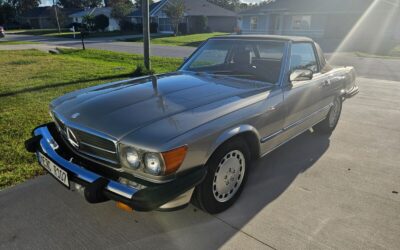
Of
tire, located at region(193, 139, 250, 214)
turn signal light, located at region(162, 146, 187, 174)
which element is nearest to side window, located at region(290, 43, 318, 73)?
tire, located at region(193, 139, 250, 214)

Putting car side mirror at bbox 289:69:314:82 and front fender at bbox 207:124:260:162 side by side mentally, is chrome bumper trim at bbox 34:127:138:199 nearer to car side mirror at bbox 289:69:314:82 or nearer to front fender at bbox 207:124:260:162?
front fender at bbox 207:124:260:162

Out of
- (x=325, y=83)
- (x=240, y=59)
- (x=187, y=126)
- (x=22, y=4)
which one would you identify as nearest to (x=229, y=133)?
(x=187, y=126)

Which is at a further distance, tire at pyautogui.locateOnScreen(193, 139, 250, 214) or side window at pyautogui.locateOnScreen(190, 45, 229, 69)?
side window at pyautogui.locateOnScreen(190, 45, 229, 69)

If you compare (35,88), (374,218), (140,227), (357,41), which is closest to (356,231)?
(374,218)

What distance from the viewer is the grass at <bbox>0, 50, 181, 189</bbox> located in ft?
12.6

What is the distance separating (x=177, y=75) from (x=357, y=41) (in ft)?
92.6

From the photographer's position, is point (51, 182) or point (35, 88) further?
point (35, 88)

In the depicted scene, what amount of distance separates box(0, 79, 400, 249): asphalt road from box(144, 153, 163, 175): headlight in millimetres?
716

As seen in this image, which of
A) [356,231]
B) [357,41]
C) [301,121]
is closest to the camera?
[356,231]

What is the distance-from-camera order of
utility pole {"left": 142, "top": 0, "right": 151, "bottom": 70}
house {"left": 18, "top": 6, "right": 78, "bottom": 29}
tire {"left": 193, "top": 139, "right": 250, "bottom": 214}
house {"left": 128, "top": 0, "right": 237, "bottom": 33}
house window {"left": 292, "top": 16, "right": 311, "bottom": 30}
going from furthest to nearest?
house {"left": 18, "top": 6, "right": 78, "bottom": 29}
house {"left": 128, "top": 0, "right": 237, "bottom": 33}
house window {"left": 292, "top": 16, "right": 311, "bottom": 30}
utility pole {"left": 142, "top": 0, "right": 151, "bottom": 70}
tire {"left": 193, "top": 139, "right": 250, "bottom": 214}

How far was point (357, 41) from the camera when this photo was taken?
89.5 feet

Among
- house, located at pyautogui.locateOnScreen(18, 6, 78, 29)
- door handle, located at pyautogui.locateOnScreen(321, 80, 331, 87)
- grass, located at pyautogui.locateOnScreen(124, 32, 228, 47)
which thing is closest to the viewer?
door handle, located at pyautogui.locateOnScreen(321, 80, 331, 87)

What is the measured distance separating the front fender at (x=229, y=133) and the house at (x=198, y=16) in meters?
39.8

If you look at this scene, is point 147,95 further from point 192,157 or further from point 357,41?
point 357,41
